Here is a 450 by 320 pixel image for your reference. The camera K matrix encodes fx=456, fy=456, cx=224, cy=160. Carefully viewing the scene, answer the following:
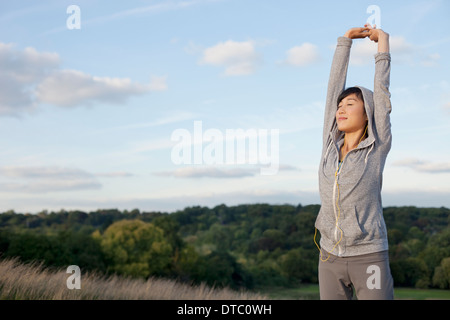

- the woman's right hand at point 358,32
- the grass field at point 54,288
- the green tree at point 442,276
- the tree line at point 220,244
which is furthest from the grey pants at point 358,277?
the green tree at point 442,276

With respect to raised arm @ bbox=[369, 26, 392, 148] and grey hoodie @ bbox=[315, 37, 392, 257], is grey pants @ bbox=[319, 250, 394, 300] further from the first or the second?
raised arm @ bbox=[369, 26, 392, 148]

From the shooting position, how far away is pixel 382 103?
3432 millimetres

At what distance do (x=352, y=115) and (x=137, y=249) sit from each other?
44877 millimetres

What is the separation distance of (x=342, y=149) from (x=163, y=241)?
44.5m

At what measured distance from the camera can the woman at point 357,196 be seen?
3.21 meters

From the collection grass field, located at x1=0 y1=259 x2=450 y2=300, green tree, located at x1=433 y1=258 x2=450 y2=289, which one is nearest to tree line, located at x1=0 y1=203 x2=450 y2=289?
green tree, located at x1=433 y1=258 x2=450 y2=289

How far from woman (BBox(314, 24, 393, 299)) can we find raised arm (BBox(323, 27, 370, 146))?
182 mm

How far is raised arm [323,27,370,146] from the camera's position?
152 inches

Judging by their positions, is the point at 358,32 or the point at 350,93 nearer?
the point at 350,93

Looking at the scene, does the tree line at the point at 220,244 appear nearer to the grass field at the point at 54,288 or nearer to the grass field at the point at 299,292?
the grass field at the point at 299,292

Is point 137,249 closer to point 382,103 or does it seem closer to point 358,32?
point 358,32

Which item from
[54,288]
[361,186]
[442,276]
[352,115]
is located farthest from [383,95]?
[442,276]

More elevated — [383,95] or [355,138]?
[383,95]
